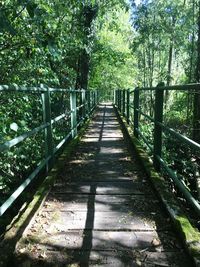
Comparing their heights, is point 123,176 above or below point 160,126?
below

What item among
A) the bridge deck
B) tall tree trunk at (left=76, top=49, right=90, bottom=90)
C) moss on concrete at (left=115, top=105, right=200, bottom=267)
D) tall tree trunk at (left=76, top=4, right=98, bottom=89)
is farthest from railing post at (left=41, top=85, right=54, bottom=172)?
tall tree trunk at (left=76, top=49, right=90, bottom=90)

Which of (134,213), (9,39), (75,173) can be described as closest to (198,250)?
(134,213)

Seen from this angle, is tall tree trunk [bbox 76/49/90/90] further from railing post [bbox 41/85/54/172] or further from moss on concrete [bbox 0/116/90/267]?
moss on concrete [bbox 0/116/90/267]

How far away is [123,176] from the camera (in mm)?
4836

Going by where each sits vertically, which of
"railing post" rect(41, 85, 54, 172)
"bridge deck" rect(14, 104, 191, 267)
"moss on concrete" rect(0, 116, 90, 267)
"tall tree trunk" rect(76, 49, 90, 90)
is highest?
"tall tree trunk" rect(76, 49, 90, 90)

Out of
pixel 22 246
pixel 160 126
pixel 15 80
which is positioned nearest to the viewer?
pixel 22 246

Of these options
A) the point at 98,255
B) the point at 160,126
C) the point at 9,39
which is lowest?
the point at 98,255

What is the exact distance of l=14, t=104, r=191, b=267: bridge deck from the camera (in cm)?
262

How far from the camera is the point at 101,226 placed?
10.4ft

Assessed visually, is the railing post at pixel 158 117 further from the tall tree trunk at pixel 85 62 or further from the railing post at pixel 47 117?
the tall tree trunk at pixel 85 62

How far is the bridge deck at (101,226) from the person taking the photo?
2.62 m

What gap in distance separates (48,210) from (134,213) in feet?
2.99

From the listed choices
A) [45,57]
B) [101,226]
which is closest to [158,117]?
[101,226]

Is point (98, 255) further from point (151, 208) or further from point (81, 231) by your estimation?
point (151, 208)
